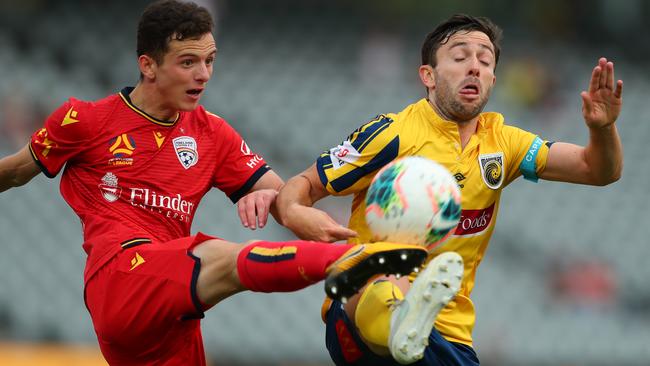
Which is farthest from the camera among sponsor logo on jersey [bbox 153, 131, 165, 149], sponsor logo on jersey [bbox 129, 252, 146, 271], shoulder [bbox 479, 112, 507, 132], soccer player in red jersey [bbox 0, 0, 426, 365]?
sponsor logo on jersey [bbox 153, 131, 165, 149]

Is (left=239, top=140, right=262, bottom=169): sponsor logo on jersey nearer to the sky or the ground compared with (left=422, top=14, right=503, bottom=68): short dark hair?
nearer to the ground

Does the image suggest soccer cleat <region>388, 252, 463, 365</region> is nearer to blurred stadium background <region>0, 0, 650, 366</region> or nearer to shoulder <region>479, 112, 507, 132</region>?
shoulder <region>479, 112, 507, 132</region>

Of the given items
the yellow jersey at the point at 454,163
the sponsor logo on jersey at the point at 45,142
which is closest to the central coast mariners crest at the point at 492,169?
the yellow jersey at the point at 454,163

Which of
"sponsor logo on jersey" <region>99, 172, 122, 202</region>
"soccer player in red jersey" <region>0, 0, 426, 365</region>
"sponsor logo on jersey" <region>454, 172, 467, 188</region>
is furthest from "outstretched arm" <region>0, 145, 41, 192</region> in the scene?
"sponsor logo on jersey" <region>454, 172, 467, 188</region>

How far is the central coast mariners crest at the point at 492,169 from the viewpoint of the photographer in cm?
599

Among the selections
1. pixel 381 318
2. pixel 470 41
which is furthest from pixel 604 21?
pixel 381 318

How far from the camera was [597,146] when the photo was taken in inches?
234

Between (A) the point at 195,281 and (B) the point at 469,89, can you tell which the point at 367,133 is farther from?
(A) the point at 195,281

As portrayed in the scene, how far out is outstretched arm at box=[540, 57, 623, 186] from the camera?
19.1 ft

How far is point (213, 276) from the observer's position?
548 cm

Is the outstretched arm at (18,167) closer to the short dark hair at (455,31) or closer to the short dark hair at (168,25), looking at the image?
the short dark hair at (168,25)

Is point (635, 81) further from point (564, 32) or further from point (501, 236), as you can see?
point (501, 236)

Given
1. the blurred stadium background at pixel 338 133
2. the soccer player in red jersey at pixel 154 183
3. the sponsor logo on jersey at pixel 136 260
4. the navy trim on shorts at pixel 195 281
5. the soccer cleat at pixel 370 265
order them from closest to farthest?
1. the soccer cleat at pixel 370 265
2. the navy trim on shorts at pixel 195 281
3. the soccer player in red jersey at pixel 154 183
4. the sponsor logo on jersey at pixel 136 260
5. the blurred stadium background at pixel 338 133

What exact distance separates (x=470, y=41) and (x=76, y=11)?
941 cm
